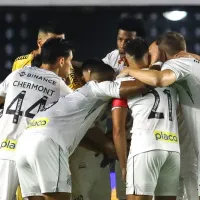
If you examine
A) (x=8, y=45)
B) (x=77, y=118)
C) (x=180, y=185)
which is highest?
(x=8, y=45)

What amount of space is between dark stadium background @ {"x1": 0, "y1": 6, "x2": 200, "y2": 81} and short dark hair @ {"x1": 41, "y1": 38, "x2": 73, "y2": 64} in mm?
2734

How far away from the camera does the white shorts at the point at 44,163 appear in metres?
4.18

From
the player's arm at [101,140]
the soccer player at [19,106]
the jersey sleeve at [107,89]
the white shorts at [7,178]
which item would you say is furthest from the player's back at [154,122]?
the white shorts at [7,178]

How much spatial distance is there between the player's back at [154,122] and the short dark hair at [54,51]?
66cm

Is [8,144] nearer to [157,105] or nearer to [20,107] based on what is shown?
[20,107]

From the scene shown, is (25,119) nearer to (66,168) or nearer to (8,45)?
(66,168)

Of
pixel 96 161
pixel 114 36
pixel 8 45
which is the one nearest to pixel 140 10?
pixel 114 36

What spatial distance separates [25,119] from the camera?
451cm

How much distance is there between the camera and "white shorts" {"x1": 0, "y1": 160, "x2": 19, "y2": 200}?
14.6 feet

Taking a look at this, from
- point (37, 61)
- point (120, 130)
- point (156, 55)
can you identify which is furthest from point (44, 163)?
point (156, 55)

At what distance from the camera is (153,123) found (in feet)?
13.6

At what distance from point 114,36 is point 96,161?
2849 mm

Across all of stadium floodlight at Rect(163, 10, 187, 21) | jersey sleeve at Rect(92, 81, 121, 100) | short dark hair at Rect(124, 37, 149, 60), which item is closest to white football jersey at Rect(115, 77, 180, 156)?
jersey sleeve at Rect(92, 81, 121, 100)

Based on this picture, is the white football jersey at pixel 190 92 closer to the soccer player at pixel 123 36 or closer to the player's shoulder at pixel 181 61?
the player's shoulder at pixel 181 61
